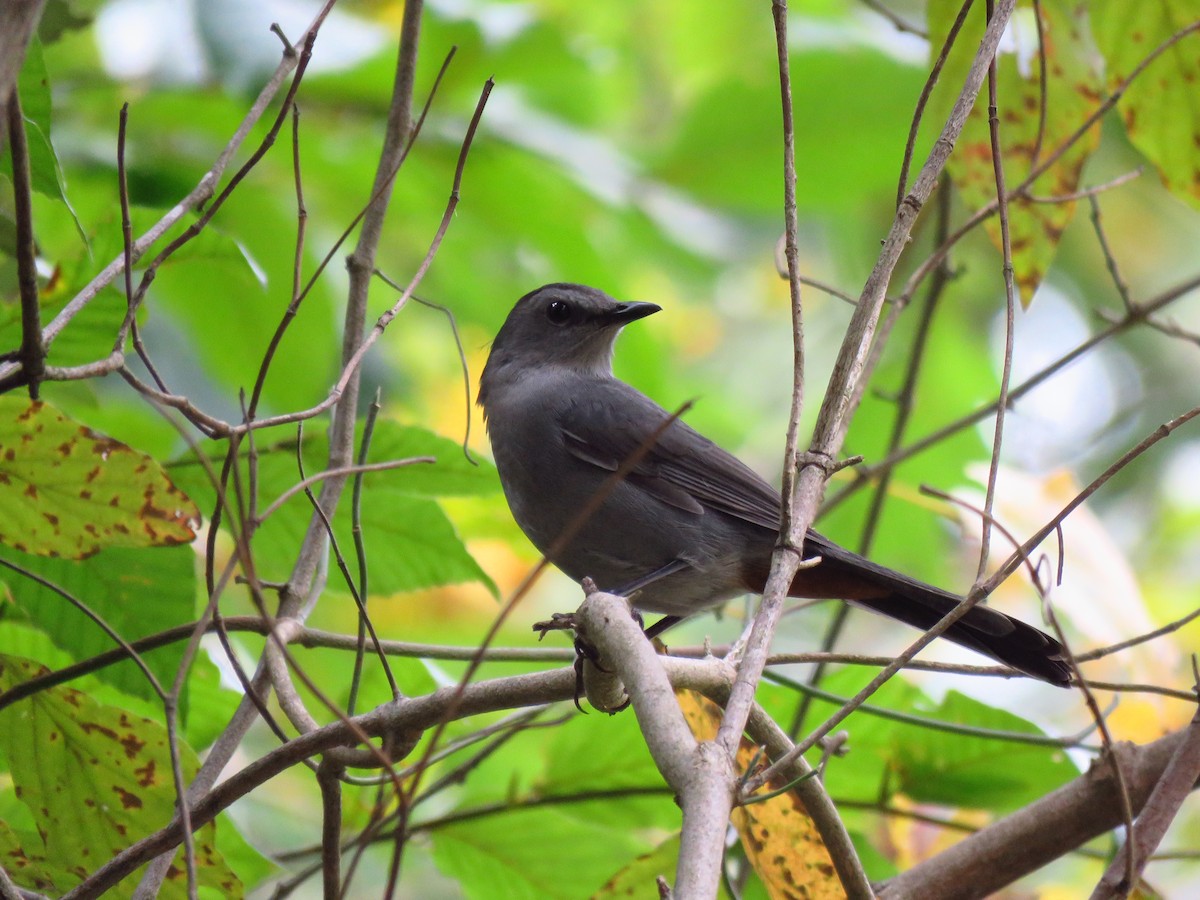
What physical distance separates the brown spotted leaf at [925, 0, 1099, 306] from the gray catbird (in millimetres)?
1017

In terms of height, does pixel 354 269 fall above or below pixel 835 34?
below

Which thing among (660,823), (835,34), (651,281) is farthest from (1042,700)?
(660,823)

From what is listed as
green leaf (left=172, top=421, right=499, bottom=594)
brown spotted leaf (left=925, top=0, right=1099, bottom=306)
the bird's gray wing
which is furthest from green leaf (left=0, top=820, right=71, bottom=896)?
brown spotted leaf (left=925, top=0, right=1099, bottom=306)

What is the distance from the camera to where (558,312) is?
15.4 feet

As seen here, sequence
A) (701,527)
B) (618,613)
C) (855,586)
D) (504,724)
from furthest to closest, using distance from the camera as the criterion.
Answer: (701,527)
(855,586)
(504,724)
(618,613)

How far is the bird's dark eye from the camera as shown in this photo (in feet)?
15.3

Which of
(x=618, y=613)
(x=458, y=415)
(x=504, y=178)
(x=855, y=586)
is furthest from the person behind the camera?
(x=458, y=415)

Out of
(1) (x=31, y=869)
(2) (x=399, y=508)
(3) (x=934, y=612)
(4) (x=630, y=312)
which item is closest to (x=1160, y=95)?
(3) (x=934, y=612)

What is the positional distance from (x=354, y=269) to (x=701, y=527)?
4.58 feet

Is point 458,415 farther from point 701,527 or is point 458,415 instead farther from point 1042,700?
point 1042,700

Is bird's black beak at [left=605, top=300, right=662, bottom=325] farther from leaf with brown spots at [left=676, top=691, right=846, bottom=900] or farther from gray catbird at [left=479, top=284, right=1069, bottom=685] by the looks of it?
leaf with brown spots at [left=676, top=691, right=846, bottom=900]

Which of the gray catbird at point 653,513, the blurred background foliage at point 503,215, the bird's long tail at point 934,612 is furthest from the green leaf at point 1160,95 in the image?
the gray catbird at point 653,513

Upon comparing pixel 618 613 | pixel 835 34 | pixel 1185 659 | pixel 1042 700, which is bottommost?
pixel 618 613

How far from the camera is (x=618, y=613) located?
1.98 metres
